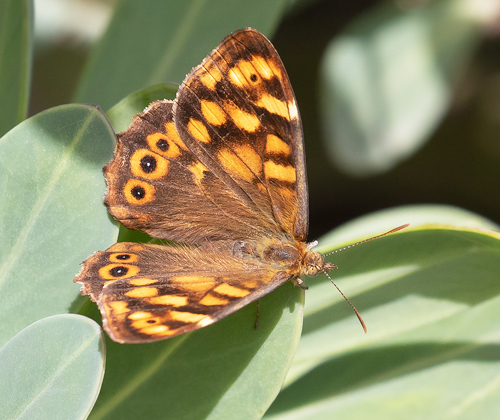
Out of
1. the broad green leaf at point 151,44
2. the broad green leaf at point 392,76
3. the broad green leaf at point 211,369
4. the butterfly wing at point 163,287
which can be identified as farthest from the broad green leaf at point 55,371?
the broad green leaf at point 392,76

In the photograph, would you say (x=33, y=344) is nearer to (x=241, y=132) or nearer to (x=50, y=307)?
(x=50, y=307)

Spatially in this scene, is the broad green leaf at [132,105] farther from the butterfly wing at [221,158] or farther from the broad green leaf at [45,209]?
the broad green leaf at [45,209]

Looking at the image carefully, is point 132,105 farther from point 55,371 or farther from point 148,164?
point 55,371

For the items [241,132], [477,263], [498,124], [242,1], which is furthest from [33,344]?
[498,124]

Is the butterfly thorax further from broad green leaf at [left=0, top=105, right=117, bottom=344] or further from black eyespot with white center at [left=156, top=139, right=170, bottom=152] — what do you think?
broad green leaf at [left=0, top=105, right=117, bottom=344]

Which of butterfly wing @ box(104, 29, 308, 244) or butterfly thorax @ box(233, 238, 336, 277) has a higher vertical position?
butterfly wing @ box(104, 29, 308, 244)

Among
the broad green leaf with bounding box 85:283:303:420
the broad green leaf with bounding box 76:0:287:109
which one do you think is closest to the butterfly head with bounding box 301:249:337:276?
the broad green leaf with bounding box 85:283:303:420
